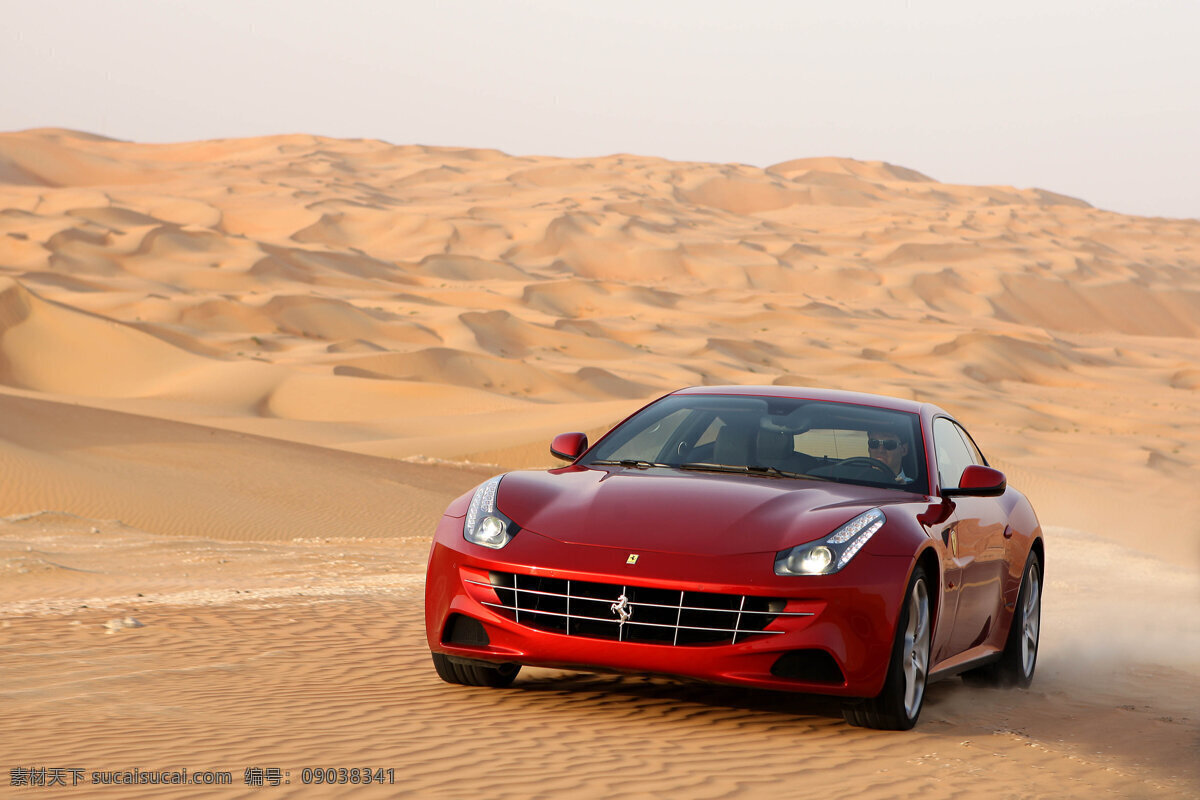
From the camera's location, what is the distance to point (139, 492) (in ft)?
56.5

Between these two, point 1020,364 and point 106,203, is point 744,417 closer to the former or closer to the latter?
point 1020,364

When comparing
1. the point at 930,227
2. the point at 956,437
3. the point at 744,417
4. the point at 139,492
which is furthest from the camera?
the point at 930,227

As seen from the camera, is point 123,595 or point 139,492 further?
point 139,492

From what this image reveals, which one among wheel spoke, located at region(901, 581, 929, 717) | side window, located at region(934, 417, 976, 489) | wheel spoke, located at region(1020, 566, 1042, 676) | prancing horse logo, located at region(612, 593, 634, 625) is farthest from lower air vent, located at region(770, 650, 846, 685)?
wheel spoke, located at region(1020, 566, 1042, 676)

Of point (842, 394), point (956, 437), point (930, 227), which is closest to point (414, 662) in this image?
point (842, 394)

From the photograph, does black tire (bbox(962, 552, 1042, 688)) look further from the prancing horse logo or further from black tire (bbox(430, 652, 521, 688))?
the prancing horse logo

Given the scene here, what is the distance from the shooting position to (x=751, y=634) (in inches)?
226

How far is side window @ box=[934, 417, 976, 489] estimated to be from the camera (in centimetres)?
716

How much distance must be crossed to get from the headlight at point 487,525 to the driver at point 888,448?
5.95 feet

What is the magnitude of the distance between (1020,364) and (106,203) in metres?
38.0

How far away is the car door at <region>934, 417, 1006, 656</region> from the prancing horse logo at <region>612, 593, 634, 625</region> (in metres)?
1.65

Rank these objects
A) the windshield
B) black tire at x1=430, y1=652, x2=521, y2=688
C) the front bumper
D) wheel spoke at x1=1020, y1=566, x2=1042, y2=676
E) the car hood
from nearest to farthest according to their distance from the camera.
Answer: the front bumper < the car hood < black tire at x1=430, y1=652, x2=521, y2=688 < the windshield < wheel spoke at x1=1020, y1=566, x2=1042, y2=676

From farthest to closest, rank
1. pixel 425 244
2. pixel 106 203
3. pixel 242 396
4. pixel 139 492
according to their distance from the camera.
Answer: pixel 425 244 → pixel 106 203 → pixel 242 396 → pixel 139 492

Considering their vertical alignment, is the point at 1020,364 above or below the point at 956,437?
below
